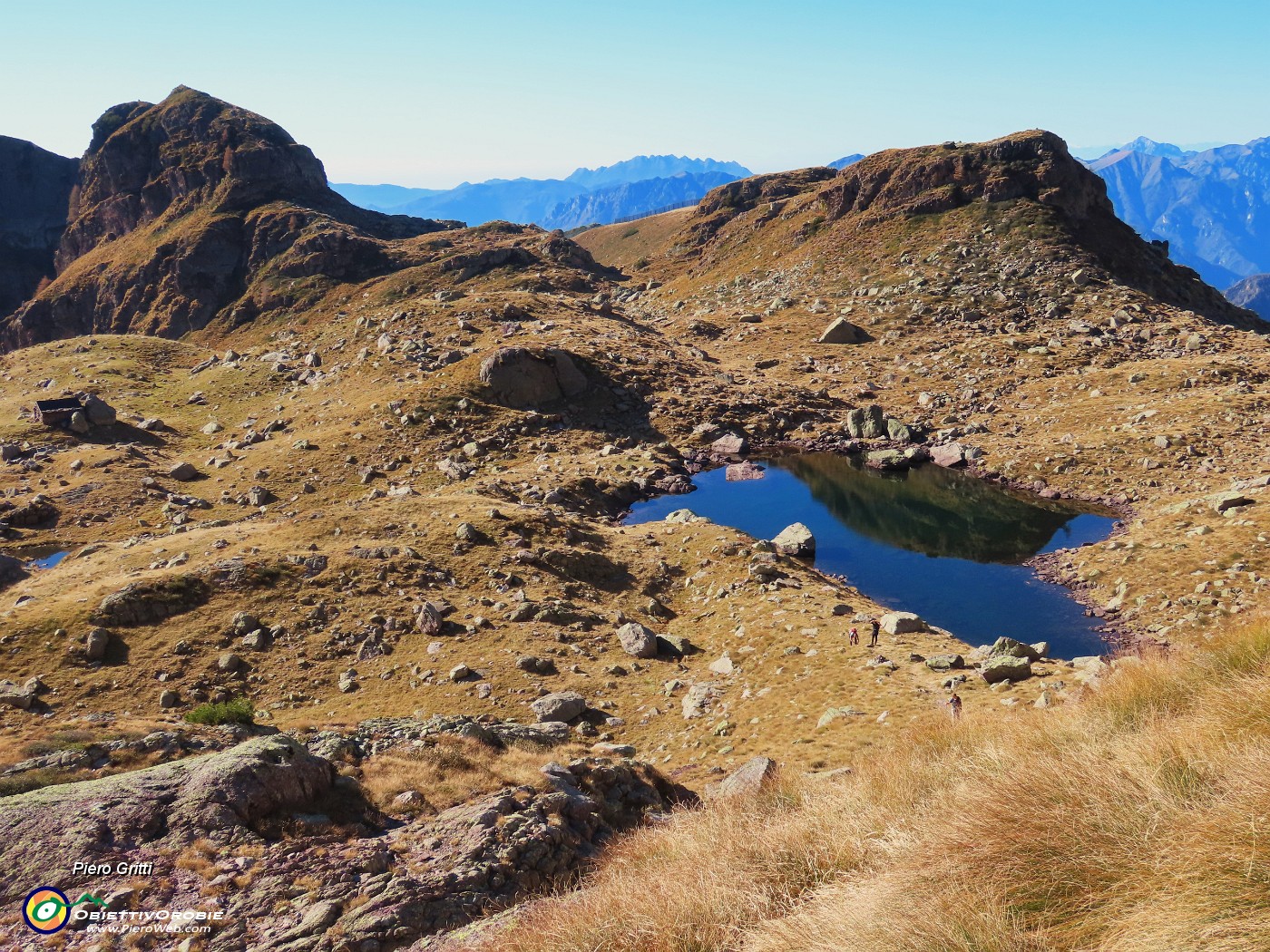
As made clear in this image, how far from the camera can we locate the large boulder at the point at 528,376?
59281 millimetres

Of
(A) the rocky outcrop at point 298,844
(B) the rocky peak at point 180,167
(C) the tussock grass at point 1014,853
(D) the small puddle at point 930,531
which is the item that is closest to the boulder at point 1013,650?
(D) the small puddle at point 930,531

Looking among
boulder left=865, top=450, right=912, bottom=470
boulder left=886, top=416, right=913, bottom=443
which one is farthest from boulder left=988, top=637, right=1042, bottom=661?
boulder left=886, top=416, right=913, bottom=443

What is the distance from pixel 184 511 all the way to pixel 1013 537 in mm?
53610

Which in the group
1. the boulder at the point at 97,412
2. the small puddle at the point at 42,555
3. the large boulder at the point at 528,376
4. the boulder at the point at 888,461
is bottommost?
the small puddle at the point at 42,555

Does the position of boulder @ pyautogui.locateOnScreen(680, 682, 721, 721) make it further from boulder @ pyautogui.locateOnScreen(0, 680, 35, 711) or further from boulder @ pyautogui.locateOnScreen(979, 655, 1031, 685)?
boulder @ pyautogui.locateOnScreen(0, 680, 35, 711)

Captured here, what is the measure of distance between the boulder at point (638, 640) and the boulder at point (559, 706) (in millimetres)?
4258

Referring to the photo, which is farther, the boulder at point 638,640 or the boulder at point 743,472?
the boulder at point 743,472

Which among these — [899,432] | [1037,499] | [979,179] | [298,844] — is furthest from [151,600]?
[979,179]

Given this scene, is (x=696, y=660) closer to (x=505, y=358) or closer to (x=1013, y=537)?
(x=1013, y=537)

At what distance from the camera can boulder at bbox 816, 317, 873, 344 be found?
260ft

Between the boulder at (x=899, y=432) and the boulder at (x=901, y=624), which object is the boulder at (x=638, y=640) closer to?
the boulder at (x=901, y=624)

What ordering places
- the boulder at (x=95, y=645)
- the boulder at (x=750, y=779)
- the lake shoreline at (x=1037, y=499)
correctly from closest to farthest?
the boulder at (x=750, y=779) < the boulder at (x=95, y=645) < the lake shoreline at (x=1037, y=499)

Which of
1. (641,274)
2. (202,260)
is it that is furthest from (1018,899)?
(641,274)

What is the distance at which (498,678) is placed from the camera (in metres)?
25.3
